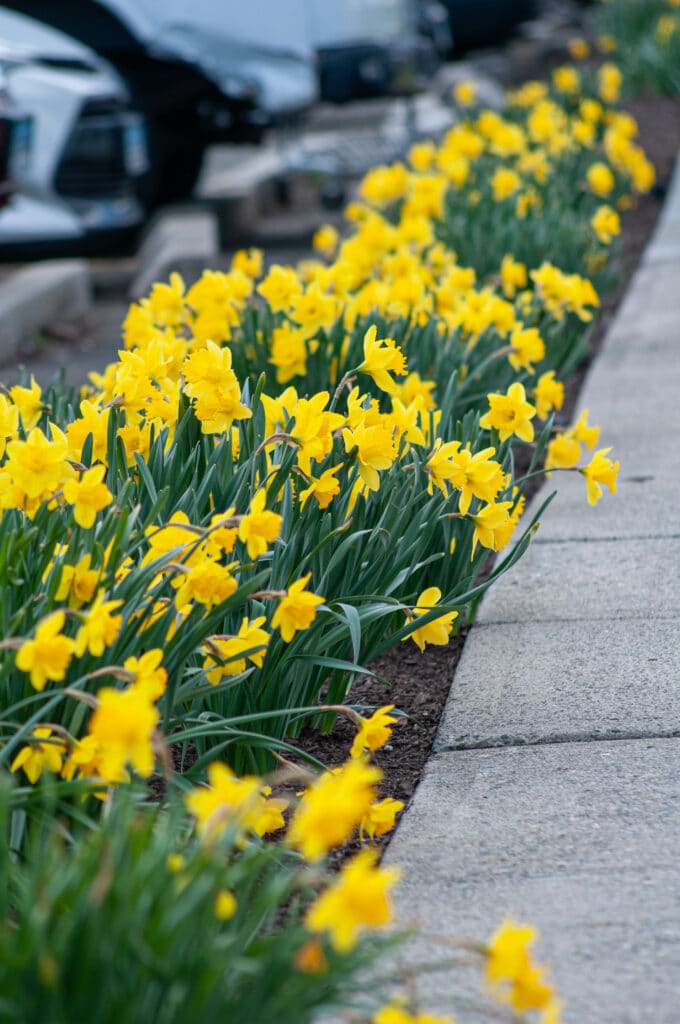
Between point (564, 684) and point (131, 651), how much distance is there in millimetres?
941

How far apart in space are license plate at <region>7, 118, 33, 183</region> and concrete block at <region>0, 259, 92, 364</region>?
1.67ft

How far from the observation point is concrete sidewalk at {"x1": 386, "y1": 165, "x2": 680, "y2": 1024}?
1811 millimetres

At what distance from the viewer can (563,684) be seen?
2.67 m

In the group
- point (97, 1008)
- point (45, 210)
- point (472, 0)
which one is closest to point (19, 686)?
point (97, 1008)

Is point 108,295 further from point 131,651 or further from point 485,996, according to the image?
point 485,996

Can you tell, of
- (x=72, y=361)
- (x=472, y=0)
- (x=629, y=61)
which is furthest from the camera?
(x=472, y=0)

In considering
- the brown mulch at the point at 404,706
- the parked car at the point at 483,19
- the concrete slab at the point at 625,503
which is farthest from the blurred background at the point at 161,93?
the parked car at the point at 483,19

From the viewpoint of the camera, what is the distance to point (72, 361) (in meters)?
6.39

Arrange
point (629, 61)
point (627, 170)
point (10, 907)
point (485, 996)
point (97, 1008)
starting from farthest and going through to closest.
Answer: point (629, 61)
point (627, 170)
point (10, 907)
point (485, 996)
point (97, 1008)

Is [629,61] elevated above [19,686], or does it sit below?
below

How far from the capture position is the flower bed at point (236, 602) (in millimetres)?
1396

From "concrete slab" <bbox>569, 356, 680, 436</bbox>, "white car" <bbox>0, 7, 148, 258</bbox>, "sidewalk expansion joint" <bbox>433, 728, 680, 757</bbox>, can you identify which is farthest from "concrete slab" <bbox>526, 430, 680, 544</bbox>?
"white car" <bbox>0, 7, 148, 258</bbox>

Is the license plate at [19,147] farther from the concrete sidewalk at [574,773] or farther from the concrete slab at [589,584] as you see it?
the concrete slab at [589,584]

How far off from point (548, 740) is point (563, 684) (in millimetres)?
223
